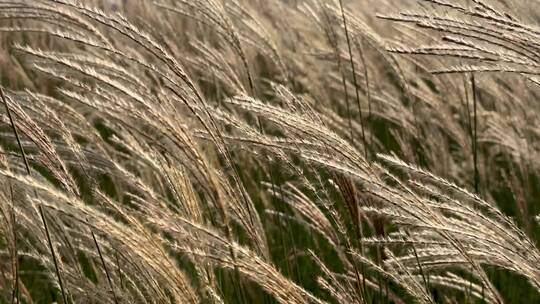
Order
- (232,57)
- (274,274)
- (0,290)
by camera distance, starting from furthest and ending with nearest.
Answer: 1. (232,57)
2. (0,290)
3. (274,274)

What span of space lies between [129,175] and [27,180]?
2.24ft

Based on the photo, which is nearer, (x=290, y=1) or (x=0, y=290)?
(x=0, y=290)

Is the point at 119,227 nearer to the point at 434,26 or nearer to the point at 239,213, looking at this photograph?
the point at 239,213

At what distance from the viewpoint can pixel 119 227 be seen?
4.67 ft

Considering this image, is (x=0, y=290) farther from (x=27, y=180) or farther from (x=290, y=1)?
(x=290, y=1)

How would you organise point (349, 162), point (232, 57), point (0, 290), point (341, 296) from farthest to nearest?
1. point (232, 57)
2. point (0, 290)
3. point (341, 296)
4. point (349, 162)

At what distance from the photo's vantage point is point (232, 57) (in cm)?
411

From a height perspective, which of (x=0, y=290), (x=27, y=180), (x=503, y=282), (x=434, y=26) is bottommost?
(x=503, y=282)

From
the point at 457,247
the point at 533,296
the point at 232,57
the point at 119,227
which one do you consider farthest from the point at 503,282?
the point at 119,227

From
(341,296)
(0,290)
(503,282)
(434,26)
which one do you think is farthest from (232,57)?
(434,26)

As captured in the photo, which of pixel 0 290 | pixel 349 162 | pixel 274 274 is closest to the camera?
pixel 274 274

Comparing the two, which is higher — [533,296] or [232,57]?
[232,57]

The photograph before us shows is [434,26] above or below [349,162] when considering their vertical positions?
above

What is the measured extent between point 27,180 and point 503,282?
2.66 metres
